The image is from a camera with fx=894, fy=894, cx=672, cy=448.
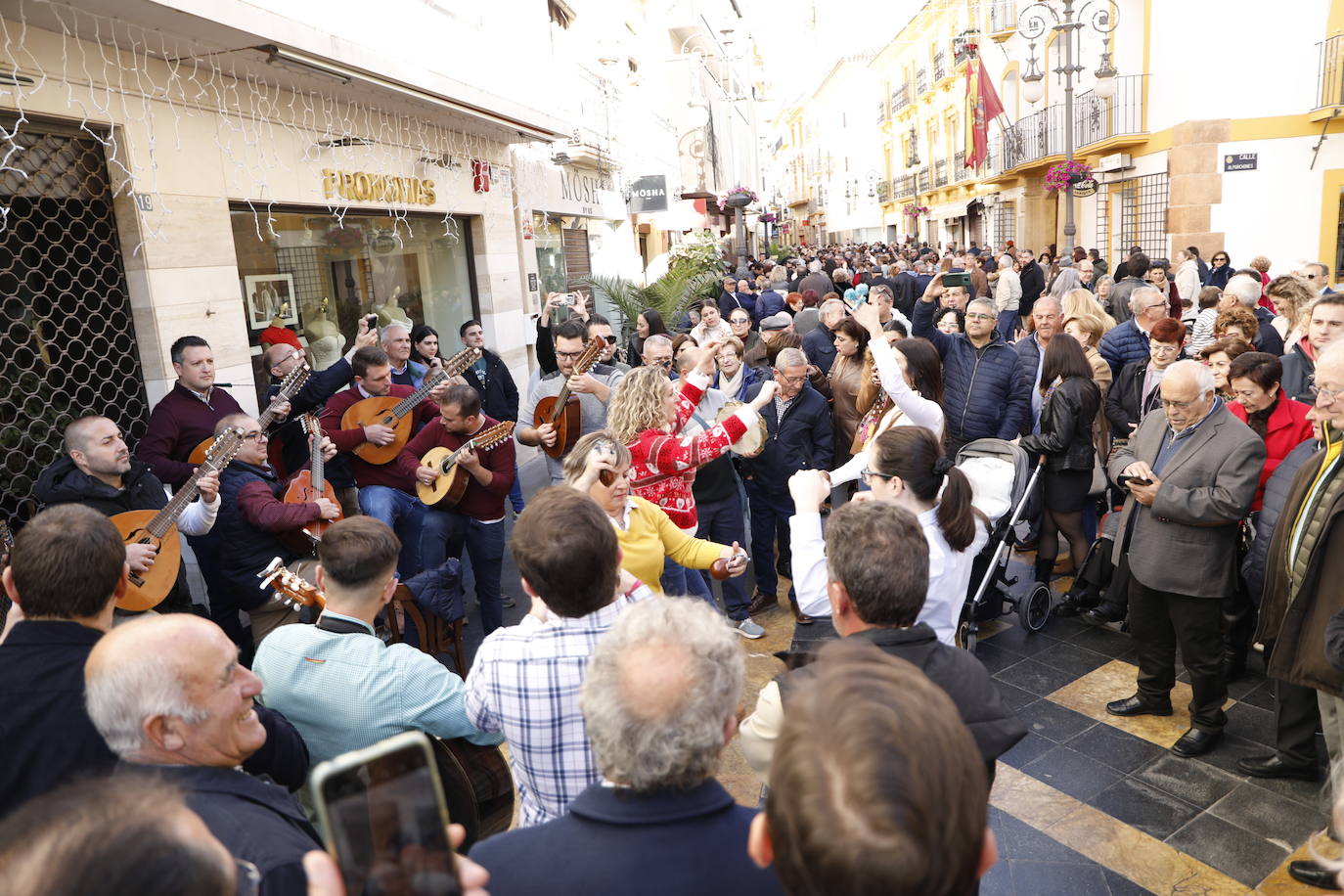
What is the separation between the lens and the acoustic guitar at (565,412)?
582cm

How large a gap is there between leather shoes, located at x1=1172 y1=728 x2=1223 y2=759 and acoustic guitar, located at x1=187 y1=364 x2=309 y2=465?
484cm

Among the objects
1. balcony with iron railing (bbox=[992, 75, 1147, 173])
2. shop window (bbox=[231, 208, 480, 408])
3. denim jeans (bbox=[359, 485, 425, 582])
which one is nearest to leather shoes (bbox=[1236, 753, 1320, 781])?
denim jeans (bbox=[359, 485, 425, 582])

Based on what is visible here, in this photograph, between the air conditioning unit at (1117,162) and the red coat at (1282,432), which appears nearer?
the red coat at (1282,432)

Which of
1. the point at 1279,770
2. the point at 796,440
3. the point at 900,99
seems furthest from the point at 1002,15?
the point at 1279,770

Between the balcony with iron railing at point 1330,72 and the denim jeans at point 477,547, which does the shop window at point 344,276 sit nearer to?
the denim jeans at point 477,547

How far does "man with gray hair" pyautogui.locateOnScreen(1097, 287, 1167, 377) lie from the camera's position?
638cm

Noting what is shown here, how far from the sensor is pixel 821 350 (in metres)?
7.71

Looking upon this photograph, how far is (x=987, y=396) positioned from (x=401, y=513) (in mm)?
3868

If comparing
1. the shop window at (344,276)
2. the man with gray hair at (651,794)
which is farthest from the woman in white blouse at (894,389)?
the shop window at (344,276)

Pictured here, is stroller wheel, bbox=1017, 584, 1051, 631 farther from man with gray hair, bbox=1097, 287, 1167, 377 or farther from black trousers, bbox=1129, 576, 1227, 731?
man with gray hair, bbox=1097, 287, 1167, 377

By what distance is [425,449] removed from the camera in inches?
210

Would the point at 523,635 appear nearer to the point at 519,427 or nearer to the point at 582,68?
the point at 519,427

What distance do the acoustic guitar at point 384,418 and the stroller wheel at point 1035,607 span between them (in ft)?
12.8

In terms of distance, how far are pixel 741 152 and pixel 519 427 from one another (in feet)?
130
